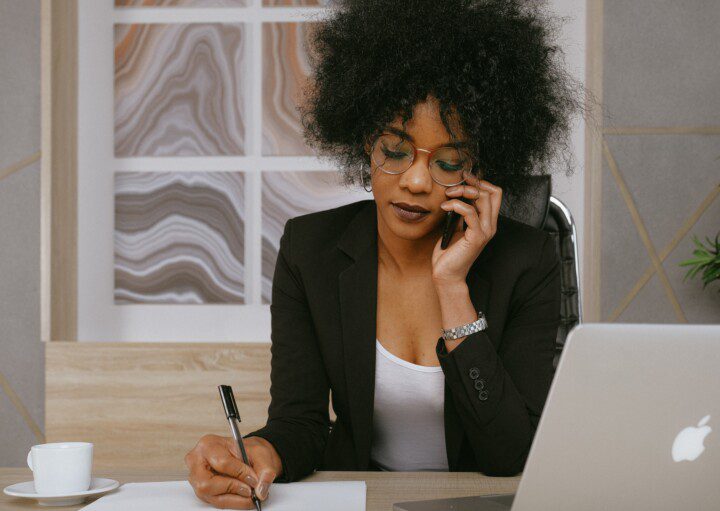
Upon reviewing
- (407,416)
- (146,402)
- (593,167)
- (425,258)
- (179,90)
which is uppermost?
(179,90)

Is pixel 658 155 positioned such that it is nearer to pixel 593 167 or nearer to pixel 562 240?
pixel 593 167

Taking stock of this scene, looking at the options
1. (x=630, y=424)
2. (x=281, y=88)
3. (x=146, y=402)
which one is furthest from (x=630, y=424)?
(x=281, y=88)

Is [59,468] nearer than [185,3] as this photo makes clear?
Yes

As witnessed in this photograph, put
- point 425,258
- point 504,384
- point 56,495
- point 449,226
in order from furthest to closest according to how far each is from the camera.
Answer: point 425,258 → point 449,226 → point 504,384 → point 56,495

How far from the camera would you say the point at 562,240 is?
74.6 inches

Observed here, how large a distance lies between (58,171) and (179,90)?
1.81 ft

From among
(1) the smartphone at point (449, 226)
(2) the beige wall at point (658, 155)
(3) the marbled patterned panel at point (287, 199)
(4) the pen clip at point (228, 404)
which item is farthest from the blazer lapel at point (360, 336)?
(2) the beige wall at point (658, 155)

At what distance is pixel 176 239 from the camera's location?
3.06 metres

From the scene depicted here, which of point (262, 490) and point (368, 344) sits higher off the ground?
point (368, 344)

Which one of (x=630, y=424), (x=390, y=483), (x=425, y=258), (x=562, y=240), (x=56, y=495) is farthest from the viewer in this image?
(x=562, y=240)

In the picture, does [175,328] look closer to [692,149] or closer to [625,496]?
[692,149]

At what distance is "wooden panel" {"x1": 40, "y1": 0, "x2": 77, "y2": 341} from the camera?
110 inches

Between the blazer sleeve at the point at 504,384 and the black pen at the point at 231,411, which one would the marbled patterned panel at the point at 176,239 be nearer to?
the blazer sleeve at the point at 504,384

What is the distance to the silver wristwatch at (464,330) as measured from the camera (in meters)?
1.44
